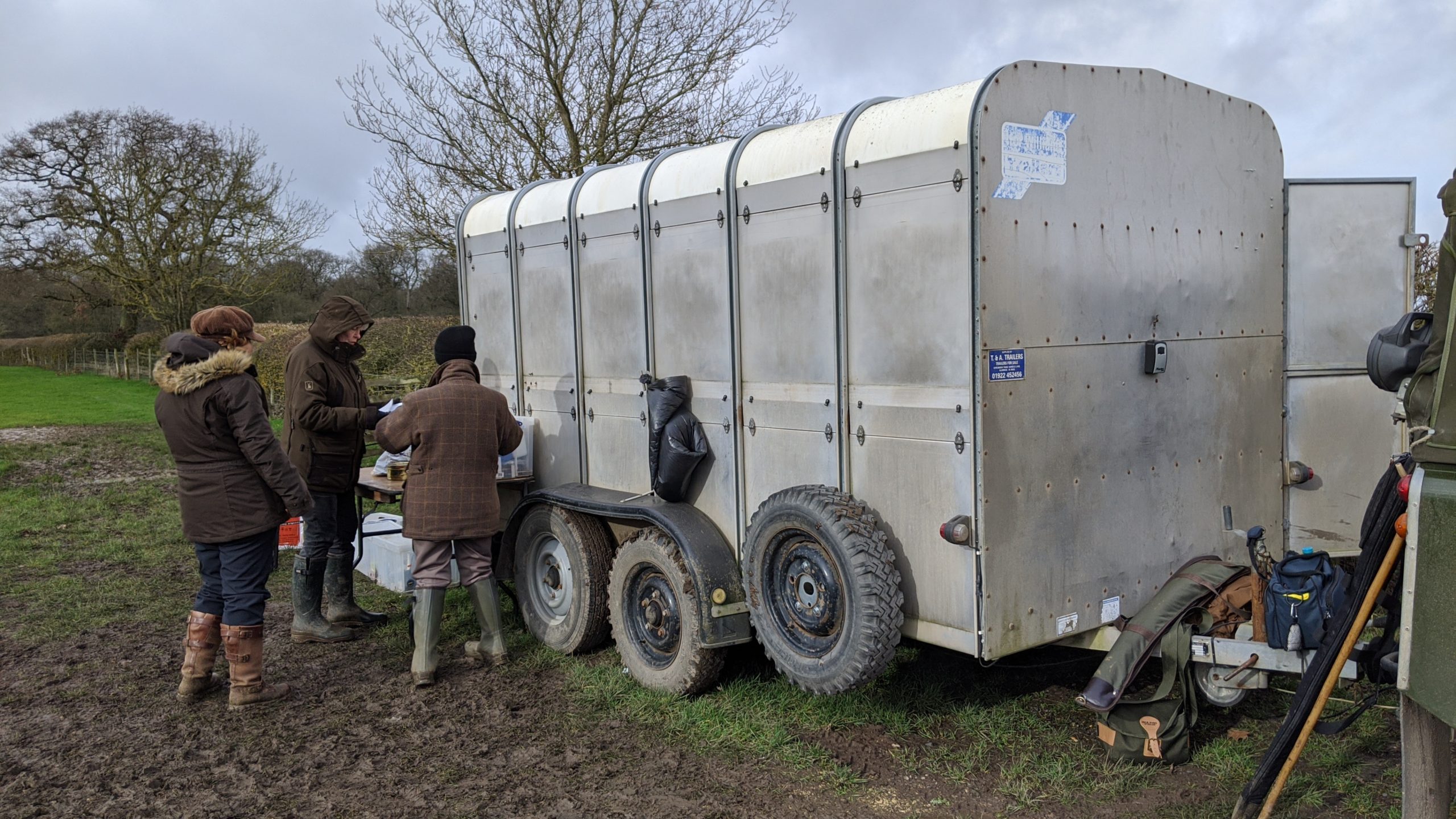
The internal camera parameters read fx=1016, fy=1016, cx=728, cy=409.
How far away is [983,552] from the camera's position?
396 centimetres

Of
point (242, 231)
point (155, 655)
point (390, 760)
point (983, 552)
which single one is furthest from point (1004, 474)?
point (242, 231)

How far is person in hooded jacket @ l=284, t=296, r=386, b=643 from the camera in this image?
240 inches

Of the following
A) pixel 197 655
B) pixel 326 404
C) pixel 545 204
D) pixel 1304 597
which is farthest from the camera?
pixel 545 204

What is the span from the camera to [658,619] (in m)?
5.41

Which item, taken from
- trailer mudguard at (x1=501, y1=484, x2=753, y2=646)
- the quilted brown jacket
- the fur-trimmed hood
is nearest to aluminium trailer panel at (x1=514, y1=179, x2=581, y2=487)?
the quilted brown jacket

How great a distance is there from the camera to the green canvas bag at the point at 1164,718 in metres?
4.16

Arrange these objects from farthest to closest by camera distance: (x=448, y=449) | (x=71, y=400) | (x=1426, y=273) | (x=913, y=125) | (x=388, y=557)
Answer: (x=71, y=400)
(x=1426, y=273)
(x=388, y=557)
(x=448, y=449)
(x=913, y=125)

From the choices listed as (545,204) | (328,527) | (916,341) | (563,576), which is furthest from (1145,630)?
(328,527)

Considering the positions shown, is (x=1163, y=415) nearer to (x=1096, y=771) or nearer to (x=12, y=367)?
(x=1096, y=771)

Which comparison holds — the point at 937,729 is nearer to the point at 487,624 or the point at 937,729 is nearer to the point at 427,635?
the point at 487,624

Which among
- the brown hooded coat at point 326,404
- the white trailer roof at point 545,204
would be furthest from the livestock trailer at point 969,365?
the brown hooded coat at point 326,404

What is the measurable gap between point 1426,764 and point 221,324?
5580 millimetres

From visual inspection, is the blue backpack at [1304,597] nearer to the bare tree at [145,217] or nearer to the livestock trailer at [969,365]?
the livestock trailer at [969,365]

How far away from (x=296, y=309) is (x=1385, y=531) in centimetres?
3048
